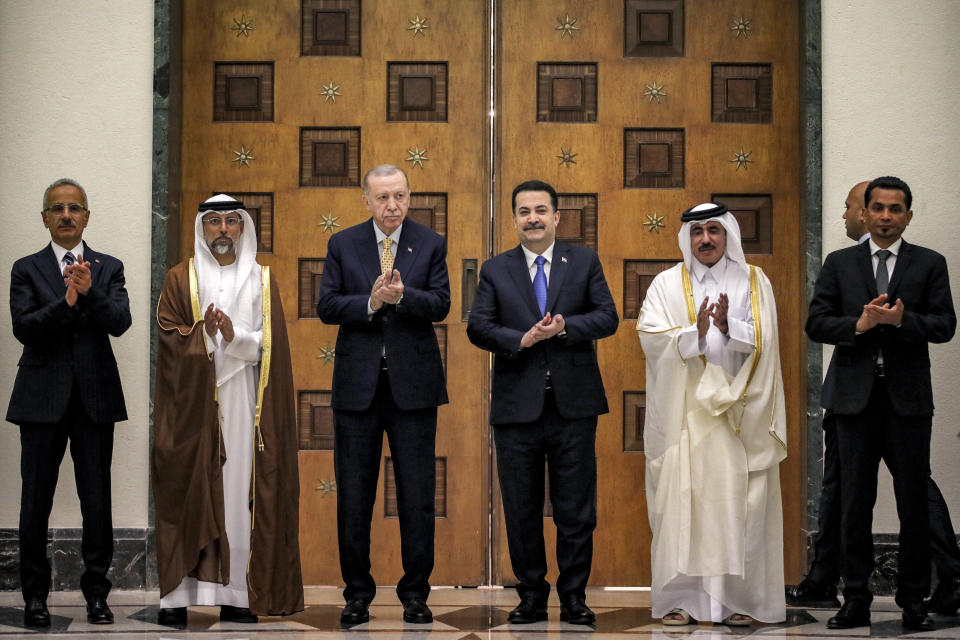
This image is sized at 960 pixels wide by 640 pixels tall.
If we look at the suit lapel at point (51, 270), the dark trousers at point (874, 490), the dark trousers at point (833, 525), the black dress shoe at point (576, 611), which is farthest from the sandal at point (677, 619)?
the suit lapel at point (51, 270)

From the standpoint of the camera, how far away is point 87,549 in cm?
519

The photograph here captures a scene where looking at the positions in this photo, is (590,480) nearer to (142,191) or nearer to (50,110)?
(142,191)

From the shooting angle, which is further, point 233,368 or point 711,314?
point 233,368

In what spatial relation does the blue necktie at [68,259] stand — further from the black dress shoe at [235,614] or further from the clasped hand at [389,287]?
the black dress shoe at [235,614]

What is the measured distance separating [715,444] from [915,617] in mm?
1092

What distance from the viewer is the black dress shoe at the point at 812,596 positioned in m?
5.66

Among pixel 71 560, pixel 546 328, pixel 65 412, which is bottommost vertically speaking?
pixel 71 560

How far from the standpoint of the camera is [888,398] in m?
5.04

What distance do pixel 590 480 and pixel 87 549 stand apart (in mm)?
2189

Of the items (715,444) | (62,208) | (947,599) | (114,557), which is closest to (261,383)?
(62,208)

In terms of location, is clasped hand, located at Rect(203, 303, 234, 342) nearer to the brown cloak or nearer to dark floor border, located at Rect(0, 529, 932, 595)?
the brown cloak

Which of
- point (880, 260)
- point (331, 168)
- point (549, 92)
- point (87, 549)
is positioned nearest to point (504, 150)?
point (549, 92)

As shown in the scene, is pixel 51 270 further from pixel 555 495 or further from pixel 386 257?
pixel 555 495

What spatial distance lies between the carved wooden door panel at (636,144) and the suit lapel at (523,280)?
994 mm
